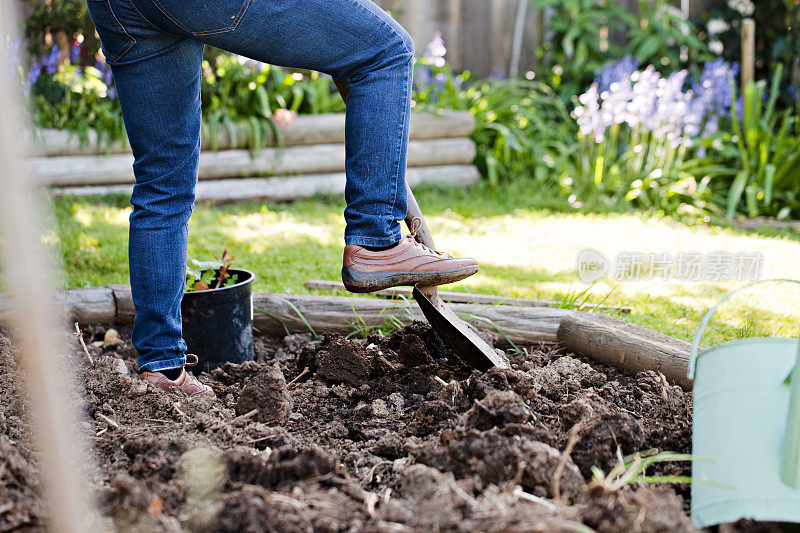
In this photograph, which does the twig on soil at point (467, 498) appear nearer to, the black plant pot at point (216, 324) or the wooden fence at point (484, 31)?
the black plant pot at point (216, 324)

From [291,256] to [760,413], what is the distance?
9.45ft

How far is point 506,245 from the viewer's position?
428 cm

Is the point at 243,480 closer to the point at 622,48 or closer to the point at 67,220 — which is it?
the point at 67,220

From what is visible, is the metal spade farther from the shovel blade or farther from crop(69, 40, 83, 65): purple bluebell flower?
crop(69, 40, 83, 65): purple bluebell flower

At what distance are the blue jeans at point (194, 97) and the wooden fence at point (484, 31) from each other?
18.0 feet

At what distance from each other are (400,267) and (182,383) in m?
0.75

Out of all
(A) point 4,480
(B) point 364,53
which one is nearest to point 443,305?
(B) point 364,53

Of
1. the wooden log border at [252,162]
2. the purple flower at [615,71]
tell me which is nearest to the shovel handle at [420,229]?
the wooden log border at [252,162]

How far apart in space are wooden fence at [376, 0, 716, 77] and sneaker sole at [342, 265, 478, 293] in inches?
219

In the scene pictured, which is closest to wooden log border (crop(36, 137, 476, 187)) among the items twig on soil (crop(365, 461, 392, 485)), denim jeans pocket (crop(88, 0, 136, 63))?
denim jeans pocket (crop(88, 0, 136, 63))

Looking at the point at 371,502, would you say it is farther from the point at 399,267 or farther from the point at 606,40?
the point at 606,40

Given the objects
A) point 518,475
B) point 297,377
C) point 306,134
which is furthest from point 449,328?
point 306,134

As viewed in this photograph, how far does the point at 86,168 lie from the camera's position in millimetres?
5207

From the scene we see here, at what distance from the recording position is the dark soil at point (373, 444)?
1.22 meters
